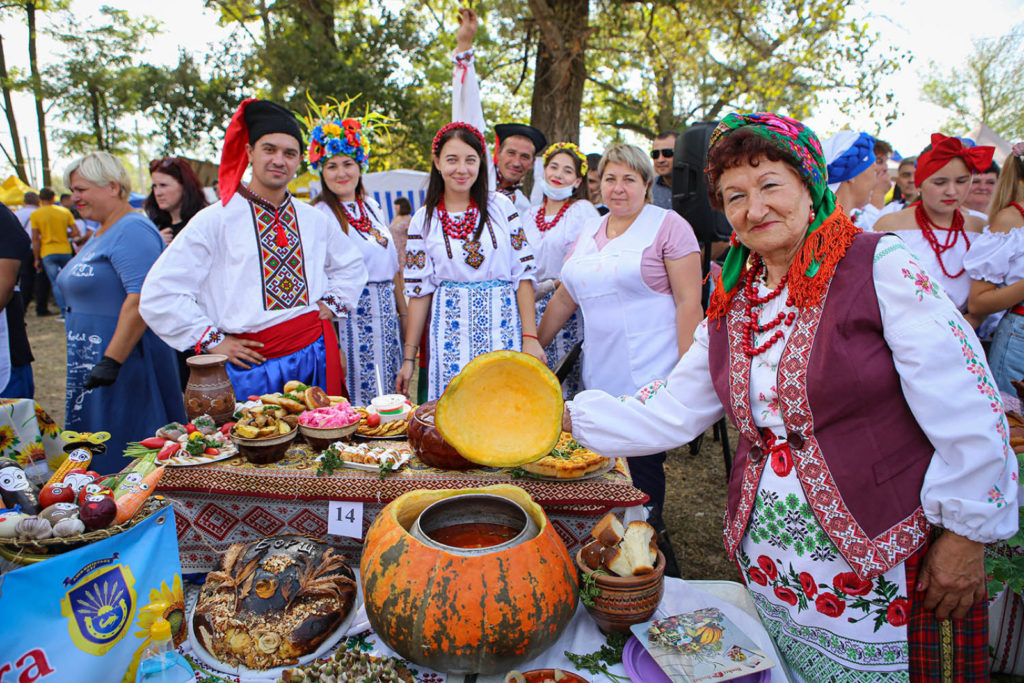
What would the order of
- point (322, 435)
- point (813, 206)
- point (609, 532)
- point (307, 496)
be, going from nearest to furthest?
point (813, 206) < point (609, 532) < point (307, 496) < point (322, 435)

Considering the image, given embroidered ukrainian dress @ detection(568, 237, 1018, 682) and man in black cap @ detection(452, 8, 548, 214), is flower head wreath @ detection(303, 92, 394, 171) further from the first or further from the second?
embroidered ukrainian dress @ detection(568, 237, 1018, 682)

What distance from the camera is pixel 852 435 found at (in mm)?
1414

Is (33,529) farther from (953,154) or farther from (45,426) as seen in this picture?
(953,154)

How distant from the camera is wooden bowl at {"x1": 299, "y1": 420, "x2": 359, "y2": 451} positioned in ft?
7.72

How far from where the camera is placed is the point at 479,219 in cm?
347

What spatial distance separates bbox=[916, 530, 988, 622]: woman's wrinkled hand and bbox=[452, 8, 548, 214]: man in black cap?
3270 millimetres

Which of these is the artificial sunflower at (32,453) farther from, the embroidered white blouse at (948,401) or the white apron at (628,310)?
the embroidered white blouse at (948,401)

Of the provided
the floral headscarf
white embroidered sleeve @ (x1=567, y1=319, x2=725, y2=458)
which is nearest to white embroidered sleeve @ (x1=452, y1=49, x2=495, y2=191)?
white embroidered sleeve @ (x1=567, y1=319, x2=725, y2=458)

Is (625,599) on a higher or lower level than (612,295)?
lower

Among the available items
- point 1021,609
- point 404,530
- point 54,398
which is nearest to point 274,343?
point 404,530

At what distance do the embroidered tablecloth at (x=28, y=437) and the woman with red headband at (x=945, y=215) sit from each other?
477 cm

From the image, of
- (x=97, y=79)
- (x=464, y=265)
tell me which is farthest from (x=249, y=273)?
(x=97, y=79)

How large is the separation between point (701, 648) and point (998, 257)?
322 centimetres

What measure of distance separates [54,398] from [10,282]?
4.49 meters
